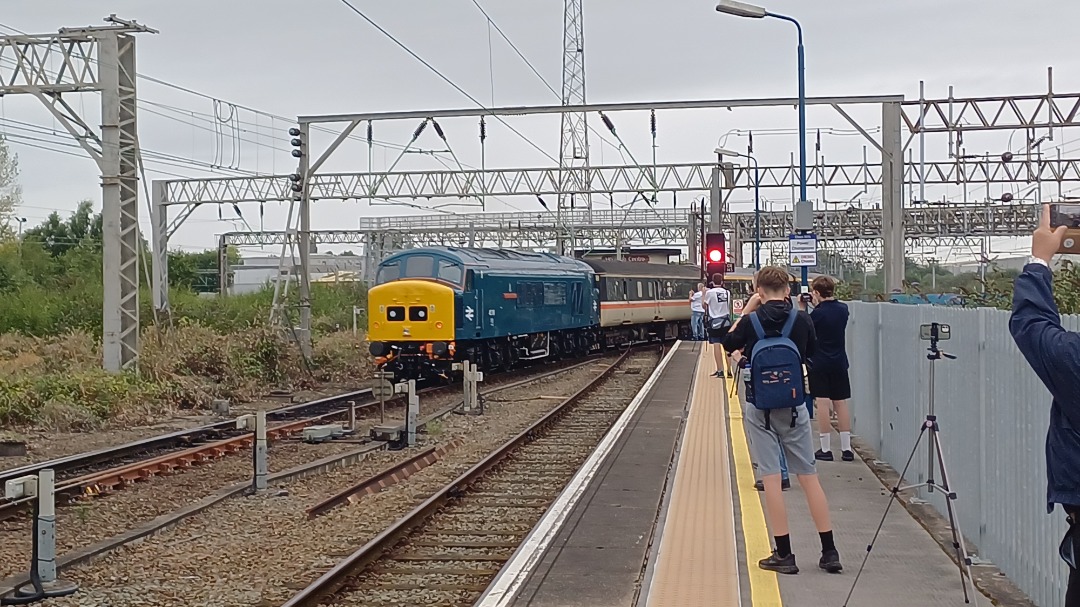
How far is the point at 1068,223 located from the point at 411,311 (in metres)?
19.9

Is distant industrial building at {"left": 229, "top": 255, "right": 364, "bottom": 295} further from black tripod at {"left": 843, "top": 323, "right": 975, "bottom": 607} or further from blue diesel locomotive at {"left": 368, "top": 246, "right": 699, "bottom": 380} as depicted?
black tripod at {"left": 843, "top": 323, "right": 975, "bottom": 607}

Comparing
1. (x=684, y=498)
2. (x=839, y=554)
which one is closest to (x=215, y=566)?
(x=684, y=498)

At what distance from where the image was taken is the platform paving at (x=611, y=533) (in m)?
7.21

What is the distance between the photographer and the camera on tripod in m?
7.69

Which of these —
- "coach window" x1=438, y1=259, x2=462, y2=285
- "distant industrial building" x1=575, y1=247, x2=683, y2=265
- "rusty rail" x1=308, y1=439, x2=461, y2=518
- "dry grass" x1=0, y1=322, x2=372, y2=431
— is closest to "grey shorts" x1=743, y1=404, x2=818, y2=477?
"rusty rail" x1=308, y1=439, x2=461, y2=518

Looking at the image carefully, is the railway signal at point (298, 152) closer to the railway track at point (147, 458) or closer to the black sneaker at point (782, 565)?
the railway track at point (147, 458)

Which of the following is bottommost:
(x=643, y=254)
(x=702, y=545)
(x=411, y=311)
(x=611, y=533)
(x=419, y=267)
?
(x=611, y=533)

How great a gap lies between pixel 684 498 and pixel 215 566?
12.5 feet

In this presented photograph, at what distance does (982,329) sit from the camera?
7227mm

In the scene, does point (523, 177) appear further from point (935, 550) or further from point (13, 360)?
point (935, 550)

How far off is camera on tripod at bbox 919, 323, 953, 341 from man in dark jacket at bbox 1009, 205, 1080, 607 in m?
3.42

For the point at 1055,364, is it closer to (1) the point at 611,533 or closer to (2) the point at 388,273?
(1) the point at 611,533

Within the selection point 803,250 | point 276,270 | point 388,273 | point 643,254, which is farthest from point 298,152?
point 276,270

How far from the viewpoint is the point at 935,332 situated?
7688mm
